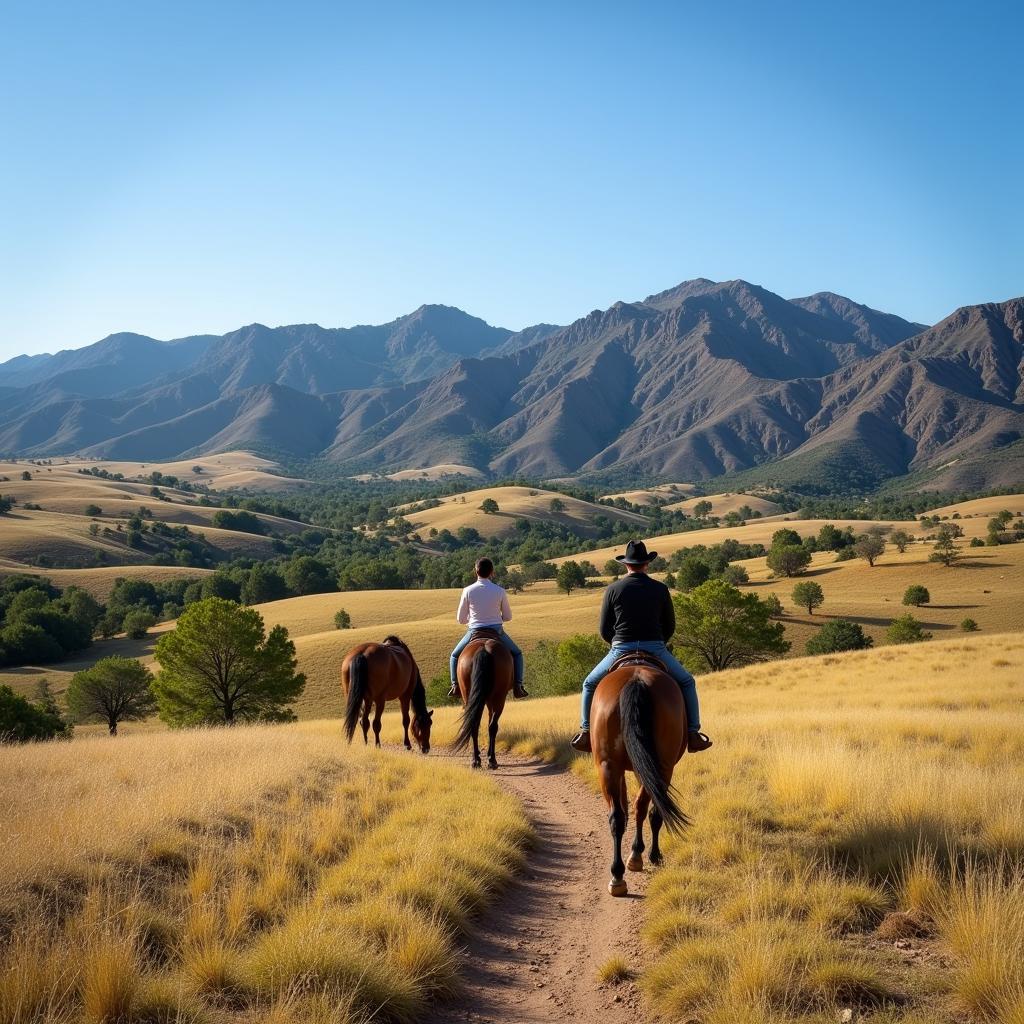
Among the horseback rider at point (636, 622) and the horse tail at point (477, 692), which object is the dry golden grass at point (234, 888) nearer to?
the horseback rider at point (636, 622)

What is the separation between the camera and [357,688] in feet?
52.9

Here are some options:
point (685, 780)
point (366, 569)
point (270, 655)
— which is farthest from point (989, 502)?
point (685, 780)

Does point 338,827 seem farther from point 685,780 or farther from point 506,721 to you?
point 506,721

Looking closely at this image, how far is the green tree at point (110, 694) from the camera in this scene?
46.6m

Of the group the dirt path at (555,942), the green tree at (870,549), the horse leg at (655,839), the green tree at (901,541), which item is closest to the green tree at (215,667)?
the dirt path at (555,942)

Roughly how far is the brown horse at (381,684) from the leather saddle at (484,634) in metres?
2.32

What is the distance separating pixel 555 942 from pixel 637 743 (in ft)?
6.49

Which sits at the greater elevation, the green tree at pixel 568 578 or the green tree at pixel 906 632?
the green tree at pixel 568 578

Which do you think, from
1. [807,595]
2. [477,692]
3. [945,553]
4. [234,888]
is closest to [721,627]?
[807,595]

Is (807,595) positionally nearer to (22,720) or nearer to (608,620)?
(22,720)

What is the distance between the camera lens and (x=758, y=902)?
6.20 metres

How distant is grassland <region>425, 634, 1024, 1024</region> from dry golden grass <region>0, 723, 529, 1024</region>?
6.16 feet

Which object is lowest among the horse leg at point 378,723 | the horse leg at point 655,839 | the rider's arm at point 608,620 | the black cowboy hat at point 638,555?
the horse leg at point 378,723

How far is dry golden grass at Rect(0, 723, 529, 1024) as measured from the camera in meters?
4.66
